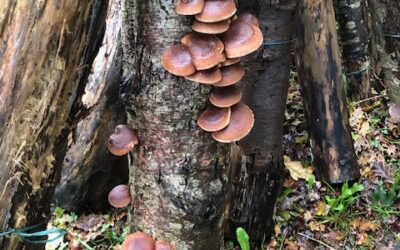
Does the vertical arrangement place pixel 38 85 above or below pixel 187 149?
above

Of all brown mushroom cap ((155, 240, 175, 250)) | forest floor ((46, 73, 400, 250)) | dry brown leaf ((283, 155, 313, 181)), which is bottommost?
forest floor ((46, 73, 400, 250))

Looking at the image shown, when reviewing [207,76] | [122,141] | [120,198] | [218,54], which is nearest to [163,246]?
[120,198]

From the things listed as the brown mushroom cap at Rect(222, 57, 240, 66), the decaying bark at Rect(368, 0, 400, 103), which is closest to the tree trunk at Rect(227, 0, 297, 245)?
the brown mushroom cap at Rect(222, 57, 240, 66)

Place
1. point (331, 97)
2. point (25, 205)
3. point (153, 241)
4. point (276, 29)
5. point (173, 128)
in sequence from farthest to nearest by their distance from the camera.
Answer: point (331, 97) < point (276, 29) < point (153, 241) < point (173, 128) < point (25, 205)

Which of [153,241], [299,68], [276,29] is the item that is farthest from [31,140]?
[299,68]

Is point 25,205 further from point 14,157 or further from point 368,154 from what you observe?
point 368,154

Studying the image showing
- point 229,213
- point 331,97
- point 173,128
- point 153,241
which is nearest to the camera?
point 173,128

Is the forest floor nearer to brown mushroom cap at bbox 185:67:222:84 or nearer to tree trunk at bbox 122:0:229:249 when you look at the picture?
tree trunk at bbox 122:0:229:249

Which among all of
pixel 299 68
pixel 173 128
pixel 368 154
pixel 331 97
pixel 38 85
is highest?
pixel 38 85
